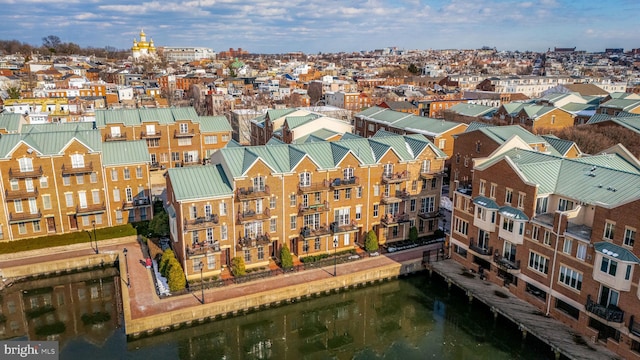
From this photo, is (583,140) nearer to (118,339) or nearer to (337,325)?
(337,325)

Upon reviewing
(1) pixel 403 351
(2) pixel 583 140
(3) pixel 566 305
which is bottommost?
(1) pixel 403 351

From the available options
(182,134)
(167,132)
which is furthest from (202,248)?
(167,132)

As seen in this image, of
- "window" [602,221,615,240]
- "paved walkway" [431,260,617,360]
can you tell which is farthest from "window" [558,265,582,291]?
"window" [602,221,615,240]

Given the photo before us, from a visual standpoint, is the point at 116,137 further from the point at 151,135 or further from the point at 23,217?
the point at 23,217

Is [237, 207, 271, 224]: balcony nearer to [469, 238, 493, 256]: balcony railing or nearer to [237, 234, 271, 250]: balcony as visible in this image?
[237, 234, 271, 250]: balcony

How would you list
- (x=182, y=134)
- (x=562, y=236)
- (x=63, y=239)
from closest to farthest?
(x=562, y=236)
(x=63, y=239)
(x=182, y=134)

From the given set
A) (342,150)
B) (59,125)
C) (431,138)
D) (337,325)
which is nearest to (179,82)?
(59,125)
